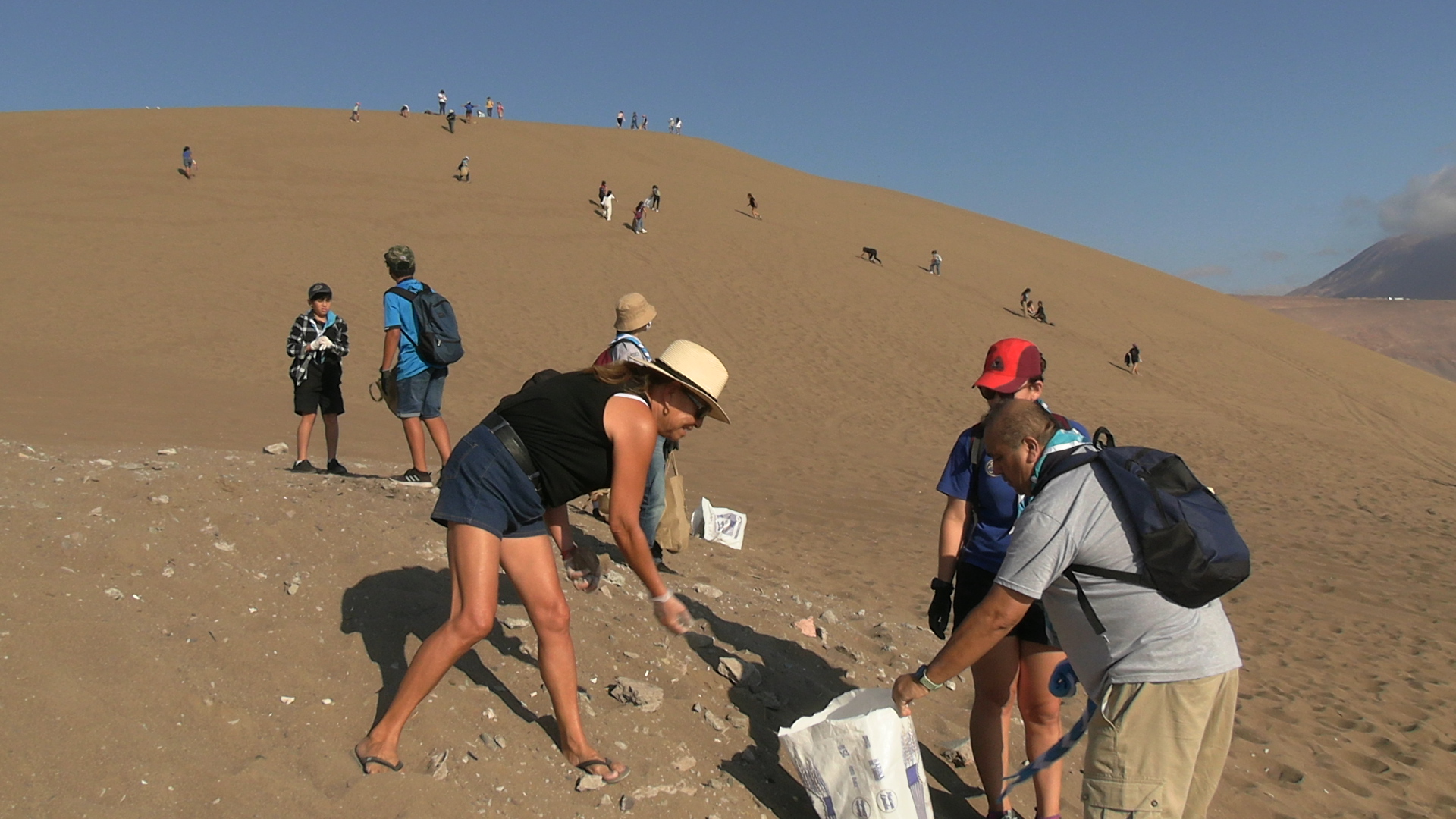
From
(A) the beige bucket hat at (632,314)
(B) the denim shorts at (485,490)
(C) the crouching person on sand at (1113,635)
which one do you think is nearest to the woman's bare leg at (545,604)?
(B) the denim shorts at (485,490)

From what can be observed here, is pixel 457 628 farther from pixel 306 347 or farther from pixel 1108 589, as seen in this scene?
pixel 306 347

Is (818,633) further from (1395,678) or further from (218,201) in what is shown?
(218,201)

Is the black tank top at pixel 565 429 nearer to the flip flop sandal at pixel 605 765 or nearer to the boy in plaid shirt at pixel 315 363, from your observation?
the flip flop sandal at pixel 605 765

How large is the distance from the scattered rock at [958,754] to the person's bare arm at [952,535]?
3.35 feet

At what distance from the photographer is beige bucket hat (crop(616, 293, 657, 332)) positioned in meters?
5.05

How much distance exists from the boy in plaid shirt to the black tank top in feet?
12.5

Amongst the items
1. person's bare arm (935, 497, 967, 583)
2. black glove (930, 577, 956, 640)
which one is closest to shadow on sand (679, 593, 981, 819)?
black glove (930, 577, 956, 640)

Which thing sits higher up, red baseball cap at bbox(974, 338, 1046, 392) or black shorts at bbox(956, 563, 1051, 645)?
red baseball cap at bbox(974, 338, 1046, 392)

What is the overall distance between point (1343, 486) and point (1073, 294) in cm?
1597

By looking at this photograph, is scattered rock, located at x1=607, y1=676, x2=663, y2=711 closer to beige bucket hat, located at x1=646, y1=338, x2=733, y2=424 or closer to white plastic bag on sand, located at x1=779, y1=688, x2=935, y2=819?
white plastic bag on sand, located at x1=779, y1=688, x2=935, y2=819

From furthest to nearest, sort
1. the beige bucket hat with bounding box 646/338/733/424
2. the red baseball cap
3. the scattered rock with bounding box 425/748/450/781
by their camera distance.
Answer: the red baseball cap < the scattered rock with bounding box 425/748/450/781 < the beige bucket hat with bounding box 646/338/733/424

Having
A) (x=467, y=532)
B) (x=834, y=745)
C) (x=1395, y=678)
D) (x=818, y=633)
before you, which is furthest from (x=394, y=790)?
(x=1395, y=678)

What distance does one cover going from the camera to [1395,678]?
587 cm

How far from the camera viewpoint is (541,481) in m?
2.97
